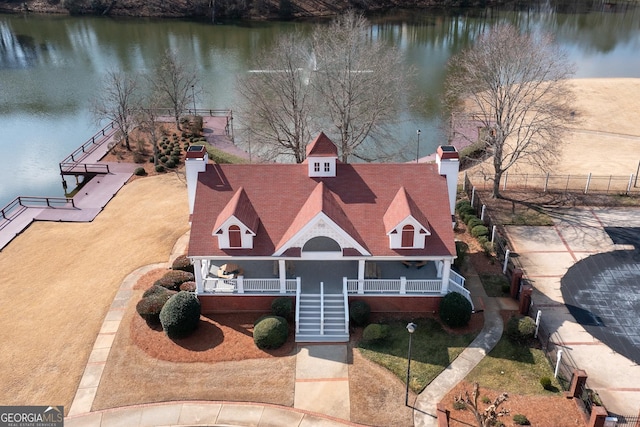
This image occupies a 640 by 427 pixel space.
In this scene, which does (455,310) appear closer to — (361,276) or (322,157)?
(361,276)

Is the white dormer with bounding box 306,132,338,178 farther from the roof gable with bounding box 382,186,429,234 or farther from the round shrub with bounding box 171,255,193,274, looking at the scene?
the round shrub with bounding box 171,255,193,274

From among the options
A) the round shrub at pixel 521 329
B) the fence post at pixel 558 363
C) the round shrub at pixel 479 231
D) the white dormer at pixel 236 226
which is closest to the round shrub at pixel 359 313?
the white dormer at pixel 236 226

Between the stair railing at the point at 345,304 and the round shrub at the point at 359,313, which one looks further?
the round shrub at the point at 359,313

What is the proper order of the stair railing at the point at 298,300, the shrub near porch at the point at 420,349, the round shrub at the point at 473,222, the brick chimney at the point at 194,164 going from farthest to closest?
the round shrub at the point at 473,222
the brick chimney at the point at 194,164
the stair railing at the point at 298,300
the shrub near porch at the point at 420,349

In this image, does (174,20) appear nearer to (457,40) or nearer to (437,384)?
(457,40)

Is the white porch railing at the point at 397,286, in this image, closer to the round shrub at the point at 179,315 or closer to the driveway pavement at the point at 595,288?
the driveway pavement at the point at 595,288

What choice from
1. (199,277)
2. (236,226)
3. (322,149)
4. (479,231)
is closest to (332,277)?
(236,226)
